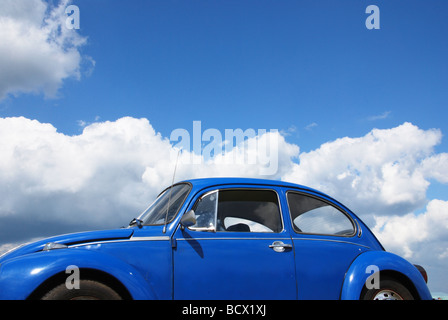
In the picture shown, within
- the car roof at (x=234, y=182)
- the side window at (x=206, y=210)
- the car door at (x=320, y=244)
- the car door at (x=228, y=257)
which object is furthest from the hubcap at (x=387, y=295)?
the side window at (x=206, y=210)

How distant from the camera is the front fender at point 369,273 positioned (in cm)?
481

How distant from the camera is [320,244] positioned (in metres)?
5.04

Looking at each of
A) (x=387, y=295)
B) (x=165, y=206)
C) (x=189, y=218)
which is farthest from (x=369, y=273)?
(x=165, y=206)

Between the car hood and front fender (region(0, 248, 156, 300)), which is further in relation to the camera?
the car hood

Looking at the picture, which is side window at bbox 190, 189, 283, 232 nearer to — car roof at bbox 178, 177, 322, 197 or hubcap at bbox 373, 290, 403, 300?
car roof at bbox 178, 177, 322, 197

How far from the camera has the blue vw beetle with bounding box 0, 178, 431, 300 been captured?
394cm

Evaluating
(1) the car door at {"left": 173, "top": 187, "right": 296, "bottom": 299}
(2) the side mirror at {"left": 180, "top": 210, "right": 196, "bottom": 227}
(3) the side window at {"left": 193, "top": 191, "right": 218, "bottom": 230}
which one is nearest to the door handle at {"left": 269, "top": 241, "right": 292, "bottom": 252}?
(1) the car door at {"left": 173, "top": 187, "right": 296, "bottom": 299}

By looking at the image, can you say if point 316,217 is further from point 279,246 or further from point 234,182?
point 234,182

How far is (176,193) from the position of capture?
5.27m

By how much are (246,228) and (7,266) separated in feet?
9.19

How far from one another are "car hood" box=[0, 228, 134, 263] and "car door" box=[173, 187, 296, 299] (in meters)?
0.67

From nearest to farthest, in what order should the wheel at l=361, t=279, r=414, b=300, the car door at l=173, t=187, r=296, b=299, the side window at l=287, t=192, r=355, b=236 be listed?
the car door at l=173, t=187, r=296, b=299
the wheel at l=361, t=279, r=414, b=300
the side window at l=287, t=192, r=355, b=236
